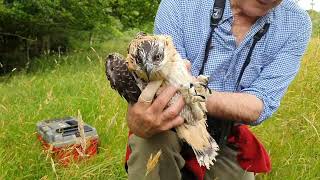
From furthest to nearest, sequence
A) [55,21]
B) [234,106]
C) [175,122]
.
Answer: [55,21], [234,106], [175,122]

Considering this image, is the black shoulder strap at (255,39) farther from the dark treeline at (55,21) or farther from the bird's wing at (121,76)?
the dark treeline at (55,21)

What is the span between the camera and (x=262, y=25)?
127 inches


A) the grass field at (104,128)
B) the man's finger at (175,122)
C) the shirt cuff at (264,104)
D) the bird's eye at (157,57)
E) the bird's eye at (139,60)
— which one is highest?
the bird's eye at (157,57)

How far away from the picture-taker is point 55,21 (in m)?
8.85

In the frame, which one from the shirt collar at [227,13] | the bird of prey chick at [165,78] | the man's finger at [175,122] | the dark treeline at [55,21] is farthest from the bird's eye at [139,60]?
the dark treeline at [55,21]

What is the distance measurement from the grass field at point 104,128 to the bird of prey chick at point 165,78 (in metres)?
0.86

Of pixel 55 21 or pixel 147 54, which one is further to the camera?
pixel 55 21

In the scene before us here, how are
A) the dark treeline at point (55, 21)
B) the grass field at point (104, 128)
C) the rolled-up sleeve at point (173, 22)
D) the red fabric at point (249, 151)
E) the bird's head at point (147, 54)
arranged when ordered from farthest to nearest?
the dark treeline at point (55, 21) < the grass field at point (104, 128) < the red fabric at point (249, 151) < the rolled-up sleeve at point (173, 22) < the bird's head at point (147, 54)

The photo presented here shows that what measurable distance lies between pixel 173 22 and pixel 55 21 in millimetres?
5971

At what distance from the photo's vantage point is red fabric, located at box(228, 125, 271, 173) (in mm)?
3355

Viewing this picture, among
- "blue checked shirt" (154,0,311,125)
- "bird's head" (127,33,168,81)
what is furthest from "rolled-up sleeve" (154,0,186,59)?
Answer: "bird's head" (127,33,168,81)

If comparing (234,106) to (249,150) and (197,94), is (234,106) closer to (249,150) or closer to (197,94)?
(197,94)

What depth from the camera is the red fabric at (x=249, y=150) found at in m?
3.36

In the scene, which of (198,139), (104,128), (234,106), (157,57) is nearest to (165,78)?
(157,57)
